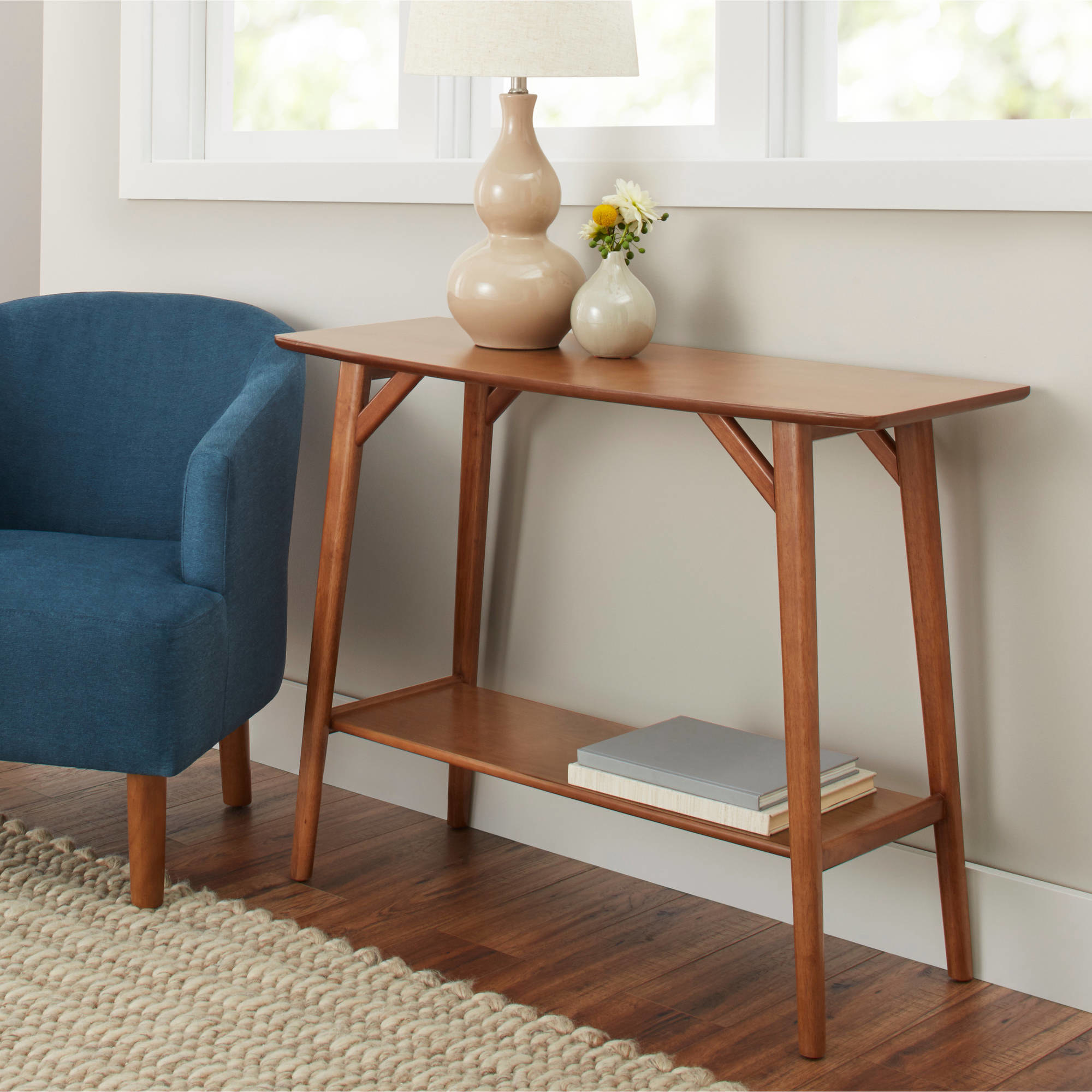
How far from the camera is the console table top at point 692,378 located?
1.53m

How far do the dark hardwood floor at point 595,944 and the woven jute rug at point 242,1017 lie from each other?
0.08m

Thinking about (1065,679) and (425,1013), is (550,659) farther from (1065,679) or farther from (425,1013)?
(1065,679)

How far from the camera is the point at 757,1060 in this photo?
5.43ft

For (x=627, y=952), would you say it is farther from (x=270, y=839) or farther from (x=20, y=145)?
(x=20, y=145)

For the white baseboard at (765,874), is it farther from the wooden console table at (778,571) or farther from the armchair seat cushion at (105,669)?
the armchair seat cushion at (105,669)

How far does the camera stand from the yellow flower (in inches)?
73.5

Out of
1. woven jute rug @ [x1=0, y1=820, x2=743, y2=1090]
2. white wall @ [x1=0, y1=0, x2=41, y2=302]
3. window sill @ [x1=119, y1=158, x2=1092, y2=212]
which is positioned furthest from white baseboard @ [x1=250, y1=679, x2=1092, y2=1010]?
white wall @ [x1=0, y1=0, x2=41, y2=302]

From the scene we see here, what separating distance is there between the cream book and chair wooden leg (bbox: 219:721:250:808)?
30.6 inches

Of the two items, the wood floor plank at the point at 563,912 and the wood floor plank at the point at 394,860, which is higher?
the wood floor plank at the point at 394,860

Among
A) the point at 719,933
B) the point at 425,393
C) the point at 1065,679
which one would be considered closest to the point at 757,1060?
the point at 719,933

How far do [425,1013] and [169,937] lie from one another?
417mm

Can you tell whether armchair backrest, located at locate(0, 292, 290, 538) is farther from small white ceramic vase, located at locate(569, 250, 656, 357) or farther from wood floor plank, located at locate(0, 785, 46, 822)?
small white ceramic vase, located at locate(569, 250, 656, 357)

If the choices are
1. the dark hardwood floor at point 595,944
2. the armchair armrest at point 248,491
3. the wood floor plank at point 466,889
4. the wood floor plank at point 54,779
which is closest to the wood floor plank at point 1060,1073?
the dark hardwood floor at point 595,944

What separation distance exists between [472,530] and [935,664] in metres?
0.81
